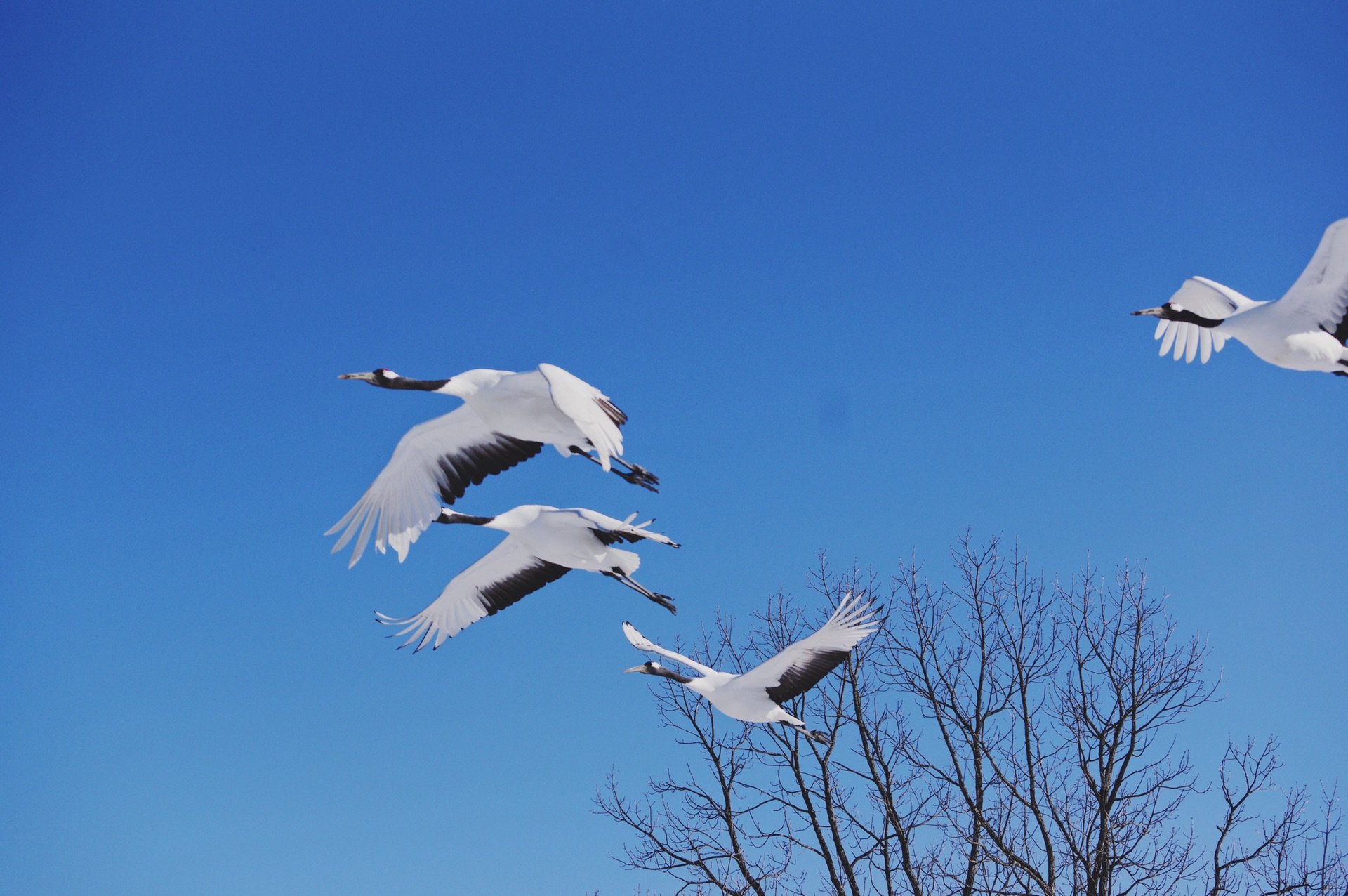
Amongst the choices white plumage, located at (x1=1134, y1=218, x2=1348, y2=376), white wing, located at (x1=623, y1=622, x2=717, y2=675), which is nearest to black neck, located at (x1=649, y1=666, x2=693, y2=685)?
white wing, located at (x1=623, y1=622, x2=717, y2=675)

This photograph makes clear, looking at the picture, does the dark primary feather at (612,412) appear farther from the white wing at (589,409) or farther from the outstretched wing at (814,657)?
the outstretched wing at (814,657)

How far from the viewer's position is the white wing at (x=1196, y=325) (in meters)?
10.5

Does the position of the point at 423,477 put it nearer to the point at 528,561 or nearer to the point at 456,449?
the point at 456,449

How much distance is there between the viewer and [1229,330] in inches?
342

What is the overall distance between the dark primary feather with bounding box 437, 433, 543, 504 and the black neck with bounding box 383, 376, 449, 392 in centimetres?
73

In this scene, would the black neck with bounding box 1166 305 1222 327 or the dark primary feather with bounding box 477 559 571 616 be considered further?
the dark primary feather with bounding box 477 559 571 616

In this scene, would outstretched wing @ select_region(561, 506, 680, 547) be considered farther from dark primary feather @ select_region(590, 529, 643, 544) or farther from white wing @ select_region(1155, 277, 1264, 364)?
white wing @ select_region(1155, 277, 1264, 364)

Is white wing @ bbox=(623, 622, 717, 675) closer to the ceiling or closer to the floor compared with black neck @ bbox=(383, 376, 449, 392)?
closer to the floor

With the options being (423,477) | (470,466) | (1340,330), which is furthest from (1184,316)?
(423,477)

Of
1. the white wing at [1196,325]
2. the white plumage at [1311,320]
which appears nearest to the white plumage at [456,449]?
the white plumage at [1311,320]

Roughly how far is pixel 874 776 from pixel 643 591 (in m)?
5.23

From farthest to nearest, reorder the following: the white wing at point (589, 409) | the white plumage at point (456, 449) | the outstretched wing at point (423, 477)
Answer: the outstretched wing at point (423, 477) < the white plumage at point (456, 449) < the white wing at point (589, 409)

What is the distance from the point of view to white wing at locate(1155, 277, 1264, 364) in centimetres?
1048

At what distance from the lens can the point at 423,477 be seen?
30.2 feet
